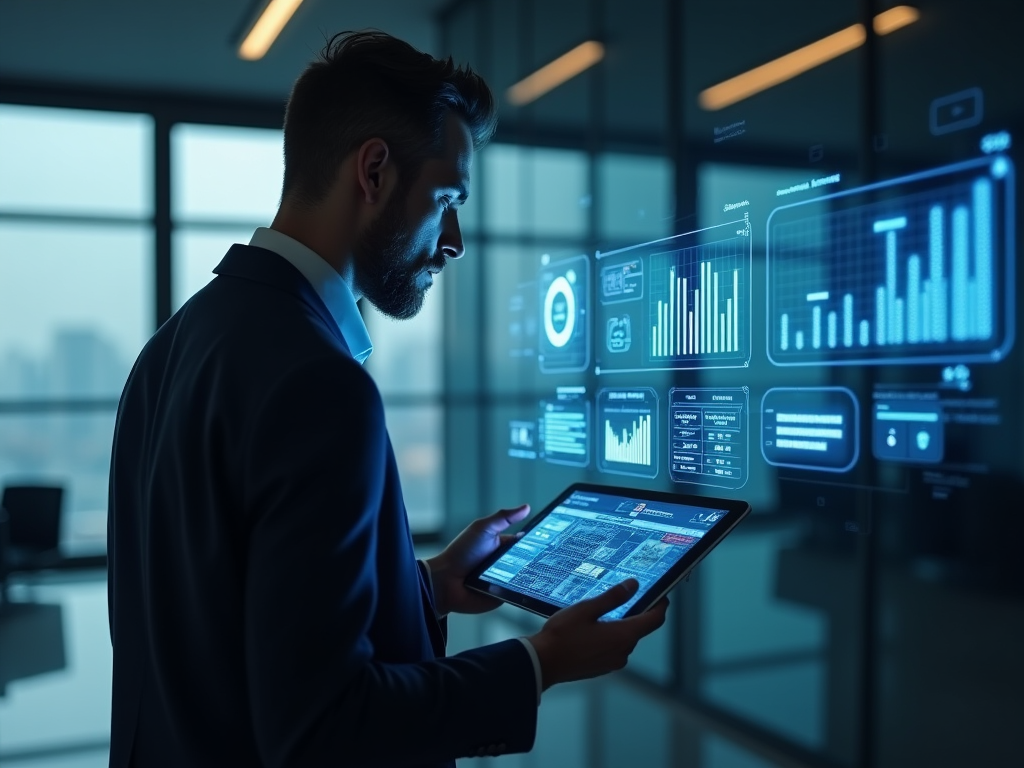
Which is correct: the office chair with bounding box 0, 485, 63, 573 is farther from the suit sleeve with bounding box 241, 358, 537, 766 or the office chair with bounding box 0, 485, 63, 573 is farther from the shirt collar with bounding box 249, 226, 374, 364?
the suit sleeve with bounding box 241, 358, 537, 766

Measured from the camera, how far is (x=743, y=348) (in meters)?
3.03

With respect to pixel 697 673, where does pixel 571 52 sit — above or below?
above

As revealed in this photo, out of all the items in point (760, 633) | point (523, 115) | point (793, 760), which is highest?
point (523, 115)

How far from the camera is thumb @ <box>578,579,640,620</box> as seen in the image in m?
1.17

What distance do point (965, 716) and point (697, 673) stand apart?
4.44ft

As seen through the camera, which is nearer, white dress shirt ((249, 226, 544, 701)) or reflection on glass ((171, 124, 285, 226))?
white dress shirt ((249, 226, 544, 701))

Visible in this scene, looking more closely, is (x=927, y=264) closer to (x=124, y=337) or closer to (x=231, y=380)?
(x=231, y=380)

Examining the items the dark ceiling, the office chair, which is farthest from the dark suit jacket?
the office chair

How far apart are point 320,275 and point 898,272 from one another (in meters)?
1.85

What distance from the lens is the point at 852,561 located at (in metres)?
2.78

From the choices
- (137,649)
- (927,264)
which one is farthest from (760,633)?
(137,649)

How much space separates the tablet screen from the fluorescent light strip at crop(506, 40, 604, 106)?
3.08 meters

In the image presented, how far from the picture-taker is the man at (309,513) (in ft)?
3.10

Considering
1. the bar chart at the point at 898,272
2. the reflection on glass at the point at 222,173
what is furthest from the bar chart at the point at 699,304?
the reflection on glass at the point at 222,173
